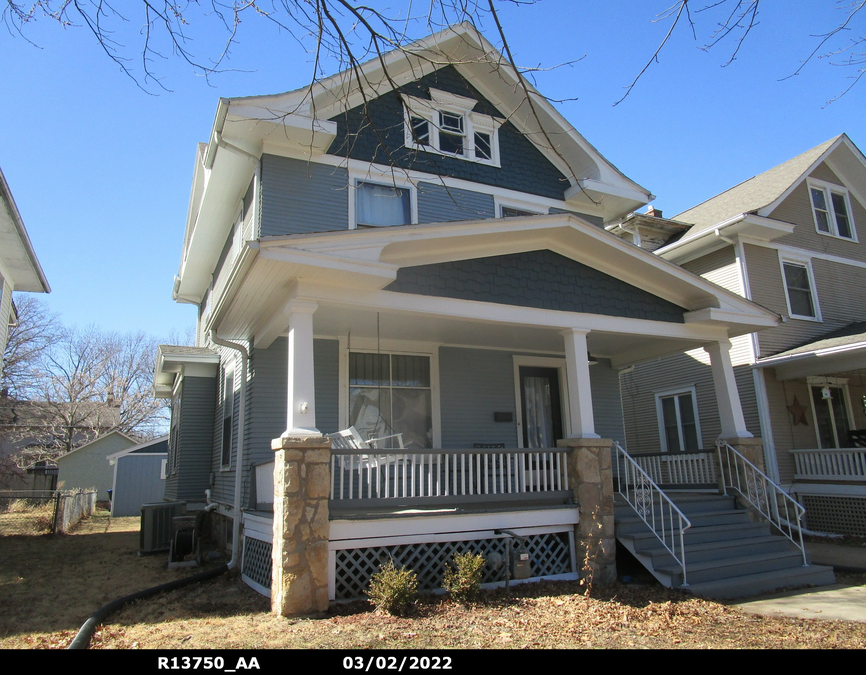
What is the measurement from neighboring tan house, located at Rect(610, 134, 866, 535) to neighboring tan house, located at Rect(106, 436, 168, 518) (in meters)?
17.0

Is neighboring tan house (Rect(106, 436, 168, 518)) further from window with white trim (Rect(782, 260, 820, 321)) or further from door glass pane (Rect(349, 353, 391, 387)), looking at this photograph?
window with white trim (Rect(782, 260, 820, 321))

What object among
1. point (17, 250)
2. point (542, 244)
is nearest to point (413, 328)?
point (542, 244)

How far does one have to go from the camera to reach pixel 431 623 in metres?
5.39

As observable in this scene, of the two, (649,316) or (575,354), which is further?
(649,316)

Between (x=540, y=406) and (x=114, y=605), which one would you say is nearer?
(x=114, y=605)

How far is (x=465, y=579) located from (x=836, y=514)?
365 inches

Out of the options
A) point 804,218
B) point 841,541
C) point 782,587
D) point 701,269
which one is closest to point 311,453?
point 782,587

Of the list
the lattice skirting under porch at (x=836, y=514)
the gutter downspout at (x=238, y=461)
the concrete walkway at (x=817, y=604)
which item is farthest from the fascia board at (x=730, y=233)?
the gutter downspout at (x=238, y=461)

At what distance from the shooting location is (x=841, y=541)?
1088cm

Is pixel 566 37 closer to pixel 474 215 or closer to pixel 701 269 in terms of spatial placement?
pixel 474 215

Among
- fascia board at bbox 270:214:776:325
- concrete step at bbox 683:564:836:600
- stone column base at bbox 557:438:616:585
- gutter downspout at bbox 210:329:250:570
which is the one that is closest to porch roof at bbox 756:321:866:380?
fascia board at bbox 270:214:776:325

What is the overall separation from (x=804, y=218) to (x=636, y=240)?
12.3 ft

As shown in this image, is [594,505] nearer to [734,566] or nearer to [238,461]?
[734,566]

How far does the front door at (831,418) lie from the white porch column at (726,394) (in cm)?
538
